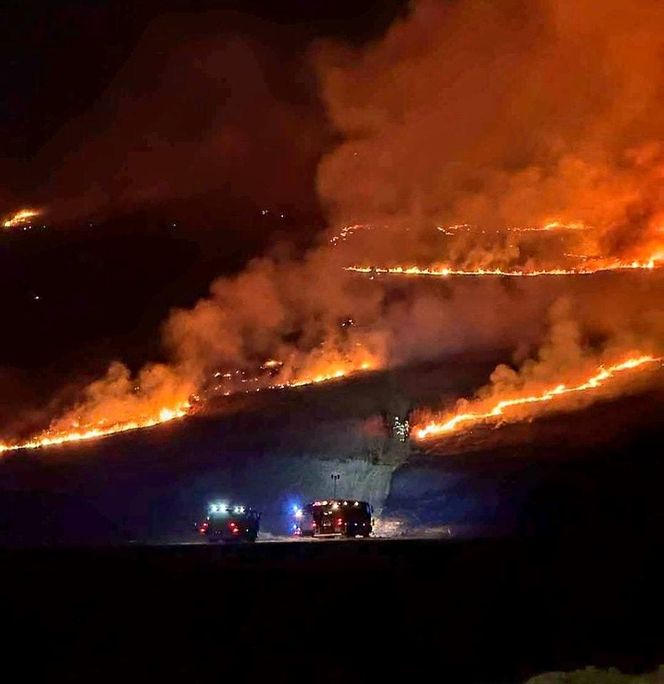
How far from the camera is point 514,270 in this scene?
56.1m

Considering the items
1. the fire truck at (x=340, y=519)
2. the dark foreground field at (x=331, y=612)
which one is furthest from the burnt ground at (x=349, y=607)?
the fire truck at (x=340, y=519)

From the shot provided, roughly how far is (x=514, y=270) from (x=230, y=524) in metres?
27.3

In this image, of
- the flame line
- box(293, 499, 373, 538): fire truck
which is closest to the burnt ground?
box(293, 499, 373, 538): fire truck

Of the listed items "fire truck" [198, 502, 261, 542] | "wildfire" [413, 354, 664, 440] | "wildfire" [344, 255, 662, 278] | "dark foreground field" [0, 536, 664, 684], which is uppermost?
"wildfire" [344, 255, 662, 278]

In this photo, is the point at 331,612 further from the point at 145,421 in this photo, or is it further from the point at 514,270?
the point at 514,270

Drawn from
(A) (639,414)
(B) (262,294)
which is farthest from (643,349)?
(B) (262,294)

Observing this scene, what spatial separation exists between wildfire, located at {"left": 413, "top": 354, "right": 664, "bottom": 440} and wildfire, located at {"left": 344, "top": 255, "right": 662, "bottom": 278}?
27.4 ft

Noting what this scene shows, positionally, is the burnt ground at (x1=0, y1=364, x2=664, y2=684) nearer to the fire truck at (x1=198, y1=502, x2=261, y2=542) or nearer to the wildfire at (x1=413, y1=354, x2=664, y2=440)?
the fire truck at (x1=198, y1=502, x2=261, y2=542)

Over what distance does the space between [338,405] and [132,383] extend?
1016 centimetres

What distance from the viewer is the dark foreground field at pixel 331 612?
50.2 ft

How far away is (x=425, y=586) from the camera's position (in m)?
17.6

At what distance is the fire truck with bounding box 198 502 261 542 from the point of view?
3466 cm

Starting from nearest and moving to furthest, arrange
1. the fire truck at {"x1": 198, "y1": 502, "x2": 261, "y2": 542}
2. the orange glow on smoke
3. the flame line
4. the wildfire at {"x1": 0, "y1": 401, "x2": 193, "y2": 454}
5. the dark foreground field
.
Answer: the dark foreground field, the fire truck at {"x1": 198, "y1": 502, "x2": 261, "y2": 542}, the wildfire at {"x1": 0, "y1": 401, "x2": 193, "y2": 454}, the orange glow on smoke, the flame line

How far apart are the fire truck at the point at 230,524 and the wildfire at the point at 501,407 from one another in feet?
40.8
